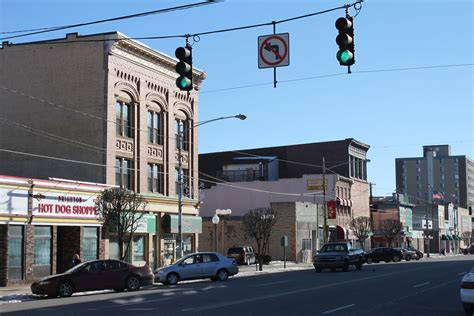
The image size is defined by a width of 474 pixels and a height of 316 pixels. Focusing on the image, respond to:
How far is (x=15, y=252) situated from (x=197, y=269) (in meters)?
8.47

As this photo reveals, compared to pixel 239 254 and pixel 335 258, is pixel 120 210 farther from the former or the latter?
pixel 239 254

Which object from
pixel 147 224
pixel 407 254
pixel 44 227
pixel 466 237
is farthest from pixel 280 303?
pixel 466 237

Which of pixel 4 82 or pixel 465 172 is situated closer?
pixel 4 82

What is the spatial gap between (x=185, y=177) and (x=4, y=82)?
44.1 ft

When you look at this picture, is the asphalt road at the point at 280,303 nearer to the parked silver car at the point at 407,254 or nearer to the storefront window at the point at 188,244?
the storefront window at the point at 188,244

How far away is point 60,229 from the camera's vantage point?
116 feet

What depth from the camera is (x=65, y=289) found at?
82.0ft

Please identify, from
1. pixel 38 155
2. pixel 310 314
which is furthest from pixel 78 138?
pixel 310 314

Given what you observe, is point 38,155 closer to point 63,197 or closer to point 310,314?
point 63,197

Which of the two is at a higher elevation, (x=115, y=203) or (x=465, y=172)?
(x=465, y=172)

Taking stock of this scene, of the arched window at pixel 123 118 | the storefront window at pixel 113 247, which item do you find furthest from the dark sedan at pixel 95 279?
the arched window at pixel 123 118

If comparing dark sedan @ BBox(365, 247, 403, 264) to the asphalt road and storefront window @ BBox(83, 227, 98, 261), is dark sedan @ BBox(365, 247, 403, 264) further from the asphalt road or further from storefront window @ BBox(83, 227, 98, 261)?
the asphalt road

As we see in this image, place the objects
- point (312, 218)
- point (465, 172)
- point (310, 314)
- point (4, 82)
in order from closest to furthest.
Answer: point (310, 314), point (4, 82), point (312, 218), point (465, 172)

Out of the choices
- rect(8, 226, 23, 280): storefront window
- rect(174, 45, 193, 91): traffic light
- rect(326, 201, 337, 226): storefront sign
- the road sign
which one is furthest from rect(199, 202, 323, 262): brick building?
rect(174, 45, 193, 91): traffic light
